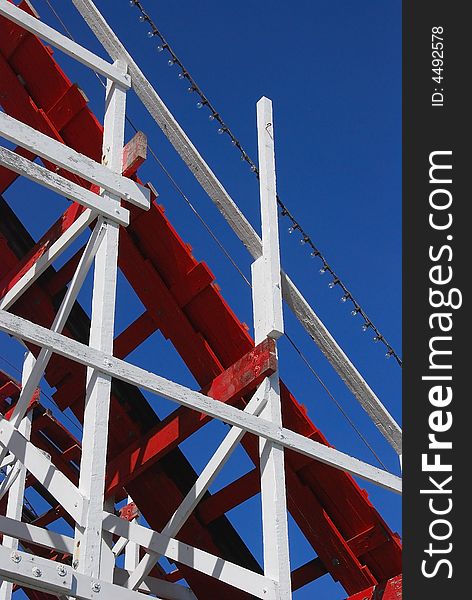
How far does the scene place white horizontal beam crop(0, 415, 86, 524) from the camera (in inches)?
244

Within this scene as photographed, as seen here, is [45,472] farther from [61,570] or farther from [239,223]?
[239,223]

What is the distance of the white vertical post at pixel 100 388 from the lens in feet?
20.0

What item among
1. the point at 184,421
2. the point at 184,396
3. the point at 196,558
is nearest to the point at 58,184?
the point at 184,396

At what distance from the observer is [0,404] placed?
12977 mm

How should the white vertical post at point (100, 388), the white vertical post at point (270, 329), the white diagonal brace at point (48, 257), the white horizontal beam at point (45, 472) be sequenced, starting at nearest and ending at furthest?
the white vertical post at point (100, 388) < the white horizontal beam at point (45, 472) < the white vertical post at point (270, 329) < the white diagonal brace at point (48, 257)

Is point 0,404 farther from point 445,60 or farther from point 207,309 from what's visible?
point 445,60

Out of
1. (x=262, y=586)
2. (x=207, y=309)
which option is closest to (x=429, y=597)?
(x=262, y=586)

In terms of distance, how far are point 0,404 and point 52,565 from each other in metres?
7.66

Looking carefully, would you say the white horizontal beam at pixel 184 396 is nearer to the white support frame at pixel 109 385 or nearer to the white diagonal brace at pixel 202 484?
the white support frame at pixel 109 385

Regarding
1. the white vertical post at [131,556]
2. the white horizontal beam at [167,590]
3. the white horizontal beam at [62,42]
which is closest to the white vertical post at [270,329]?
the white horizontal beam at [62,42]

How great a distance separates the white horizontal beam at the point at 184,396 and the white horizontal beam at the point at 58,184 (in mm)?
1139

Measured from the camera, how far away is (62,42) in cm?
813

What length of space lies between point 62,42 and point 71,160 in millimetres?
1265

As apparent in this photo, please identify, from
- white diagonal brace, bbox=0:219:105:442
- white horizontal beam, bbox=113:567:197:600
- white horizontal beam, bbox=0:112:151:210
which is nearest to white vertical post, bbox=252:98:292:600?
white horizontal beam, bbox=0:112:151:210
